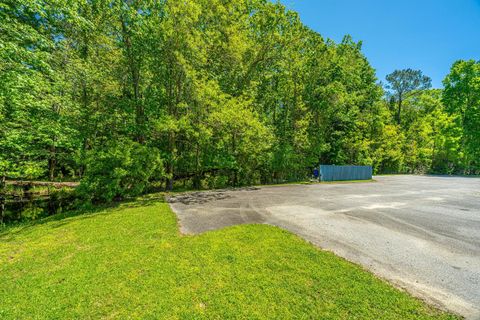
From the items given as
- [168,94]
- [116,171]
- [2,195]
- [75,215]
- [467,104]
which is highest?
[467,104]

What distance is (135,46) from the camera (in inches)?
411

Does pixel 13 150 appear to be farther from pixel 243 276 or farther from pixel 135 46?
pixel 243 276

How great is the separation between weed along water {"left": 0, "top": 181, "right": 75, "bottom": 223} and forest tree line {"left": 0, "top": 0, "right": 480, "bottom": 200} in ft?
2.74

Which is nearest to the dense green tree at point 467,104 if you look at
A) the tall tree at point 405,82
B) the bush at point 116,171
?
the tall tree at point 405,82

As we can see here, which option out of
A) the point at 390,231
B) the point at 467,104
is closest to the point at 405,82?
the point at 467,104

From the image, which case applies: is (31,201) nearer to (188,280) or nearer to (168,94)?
(168,94)

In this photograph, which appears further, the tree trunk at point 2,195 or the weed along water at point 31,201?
the weed along water at point 31,201

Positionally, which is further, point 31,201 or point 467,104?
point 467,104

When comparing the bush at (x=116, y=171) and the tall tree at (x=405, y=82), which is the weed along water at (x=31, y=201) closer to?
the bush at (x=116, y=171)

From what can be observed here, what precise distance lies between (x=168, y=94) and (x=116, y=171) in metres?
5.69

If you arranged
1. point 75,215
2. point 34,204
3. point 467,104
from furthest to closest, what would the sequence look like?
1. point 467,104
2. point 34,204
3. point 75,215

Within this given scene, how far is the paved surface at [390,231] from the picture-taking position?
3.28m

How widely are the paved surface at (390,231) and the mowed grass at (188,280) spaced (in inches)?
23.2

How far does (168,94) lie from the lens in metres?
11.9
